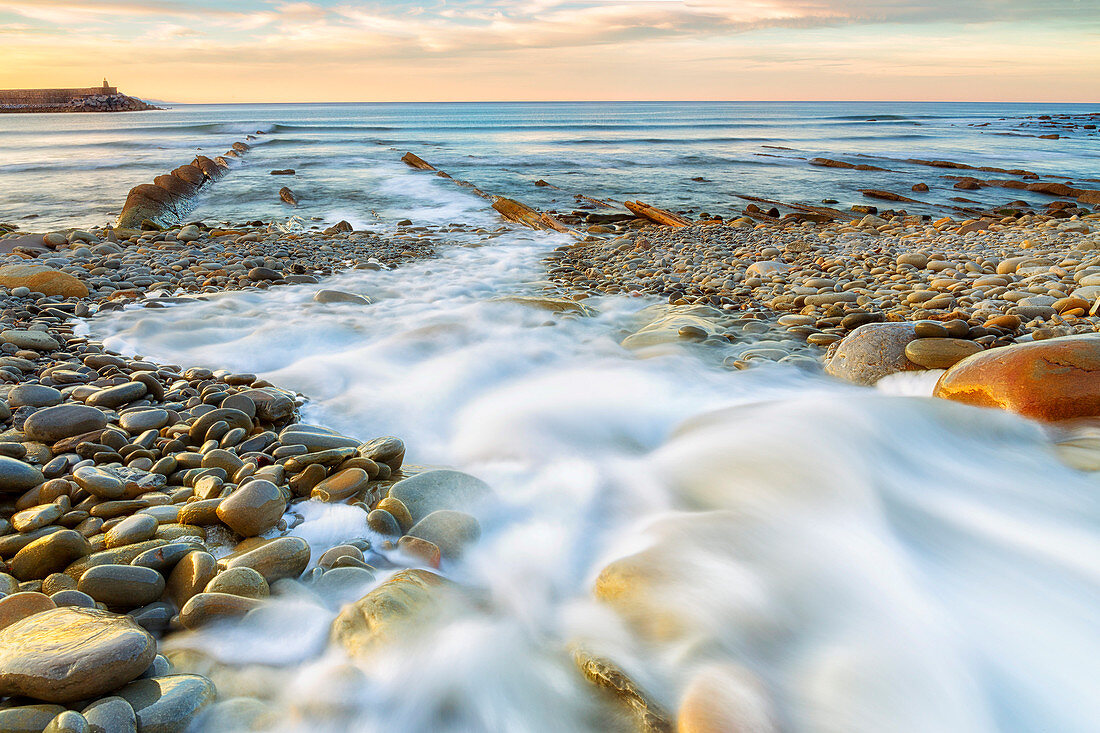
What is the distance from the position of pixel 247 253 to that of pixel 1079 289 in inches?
306

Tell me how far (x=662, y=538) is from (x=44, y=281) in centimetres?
545

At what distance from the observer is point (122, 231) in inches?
328

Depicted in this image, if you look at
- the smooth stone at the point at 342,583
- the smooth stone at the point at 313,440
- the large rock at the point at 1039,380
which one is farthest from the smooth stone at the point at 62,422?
the large rock at the point at 1039,380

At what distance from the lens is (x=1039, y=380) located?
2.90m

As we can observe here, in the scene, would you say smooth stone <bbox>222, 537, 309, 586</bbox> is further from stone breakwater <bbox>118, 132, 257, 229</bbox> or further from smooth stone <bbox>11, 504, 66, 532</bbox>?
stone breakwater <bbox>118, 132, 257, 229</bbox>

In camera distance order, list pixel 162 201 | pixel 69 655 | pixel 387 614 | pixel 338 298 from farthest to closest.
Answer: pixel 162 201
pixel 338 298
pixel 387 614
pixel 69 655

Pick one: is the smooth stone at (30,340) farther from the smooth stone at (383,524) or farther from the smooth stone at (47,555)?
the smooth stone at (383,524)

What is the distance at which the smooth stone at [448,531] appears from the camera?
2.21m

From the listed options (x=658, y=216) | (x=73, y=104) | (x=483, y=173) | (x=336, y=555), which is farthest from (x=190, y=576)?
(x=73, y=104)

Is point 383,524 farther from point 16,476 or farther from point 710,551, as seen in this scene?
point 16,476

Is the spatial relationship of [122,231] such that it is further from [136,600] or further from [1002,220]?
[1002,220]

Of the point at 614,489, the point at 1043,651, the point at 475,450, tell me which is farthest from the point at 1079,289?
the point at 475,450

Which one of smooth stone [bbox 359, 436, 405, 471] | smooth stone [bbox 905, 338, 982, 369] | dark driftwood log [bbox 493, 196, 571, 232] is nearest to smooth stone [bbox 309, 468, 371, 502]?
smooth stone [bbox 359, 436, 405, 471]

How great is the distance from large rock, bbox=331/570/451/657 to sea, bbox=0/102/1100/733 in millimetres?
32
